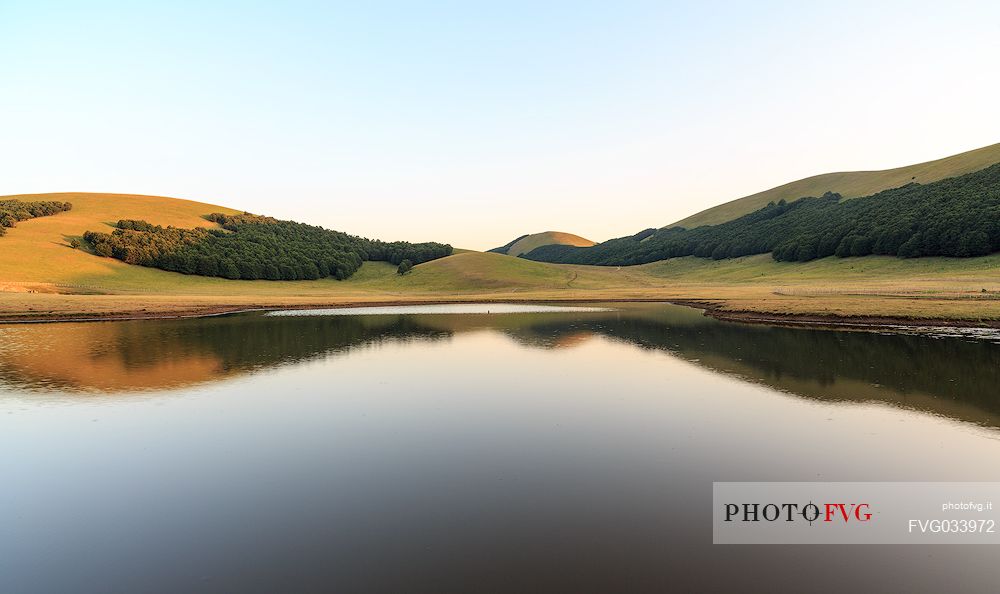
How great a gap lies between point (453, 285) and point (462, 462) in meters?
127

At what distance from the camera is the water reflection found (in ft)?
87.3

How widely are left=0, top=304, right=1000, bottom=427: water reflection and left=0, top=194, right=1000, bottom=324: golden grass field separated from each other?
1537cm

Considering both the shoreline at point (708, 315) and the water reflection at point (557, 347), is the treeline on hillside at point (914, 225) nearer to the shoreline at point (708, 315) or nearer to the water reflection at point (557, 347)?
the shoreline at point (708, 315)

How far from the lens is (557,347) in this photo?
43375 millimetres

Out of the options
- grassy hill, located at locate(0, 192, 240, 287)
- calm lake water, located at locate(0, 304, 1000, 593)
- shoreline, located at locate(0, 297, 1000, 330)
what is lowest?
calm lake water, located at locate(0, 304, 1000, 593)

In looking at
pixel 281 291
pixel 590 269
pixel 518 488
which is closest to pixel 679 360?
pixel 518 488

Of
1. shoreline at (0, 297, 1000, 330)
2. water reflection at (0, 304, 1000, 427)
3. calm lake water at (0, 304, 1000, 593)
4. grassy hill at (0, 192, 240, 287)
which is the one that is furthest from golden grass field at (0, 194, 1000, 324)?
calm lake water at (0, 304, 1000, 593)

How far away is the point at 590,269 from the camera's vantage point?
6890 inches

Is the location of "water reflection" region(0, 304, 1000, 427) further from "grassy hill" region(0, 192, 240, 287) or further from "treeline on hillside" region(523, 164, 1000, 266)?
"treeline on hillside" region(523, 164, 1000, 266)

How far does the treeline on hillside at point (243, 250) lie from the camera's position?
132250 mm

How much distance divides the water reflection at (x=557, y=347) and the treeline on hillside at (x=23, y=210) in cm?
11319

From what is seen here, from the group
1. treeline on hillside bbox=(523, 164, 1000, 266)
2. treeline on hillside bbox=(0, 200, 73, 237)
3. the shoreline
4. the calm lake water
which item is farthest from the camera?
treeline on hillside bbox=(0, 200, 73, 237)

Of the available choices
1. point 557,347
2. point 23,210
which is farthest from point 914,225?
point 23,210

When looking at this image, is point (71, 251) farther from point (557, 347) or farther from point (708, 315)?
point (708, 315)
